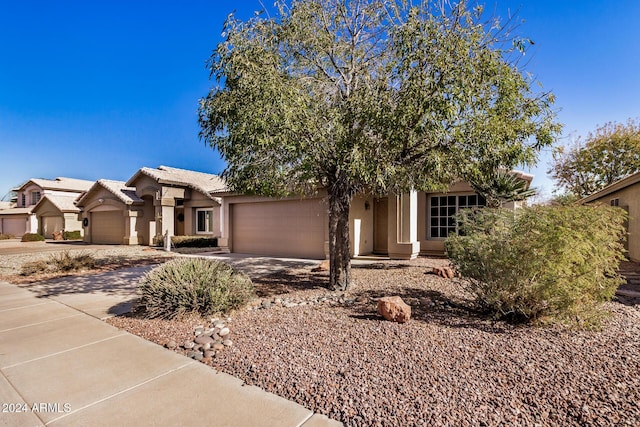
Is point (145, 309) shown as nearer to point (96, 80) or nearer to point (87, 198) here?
point (96, 80)

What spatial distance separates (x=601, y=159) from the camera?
83.3 ft

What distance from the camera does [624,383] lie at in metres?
3.29

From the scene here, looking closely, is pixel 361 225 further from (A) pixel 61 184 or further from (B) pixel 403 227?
(A) pixel 61 184

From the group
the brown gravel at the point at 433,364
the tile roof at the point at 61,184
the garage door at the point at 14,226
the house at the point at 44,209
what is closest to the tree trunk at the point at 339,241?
the brown gravel at the point at 433,364

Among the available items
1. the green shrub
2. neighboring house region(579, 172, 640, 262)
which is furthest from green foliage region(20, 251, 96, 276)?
the green shrub

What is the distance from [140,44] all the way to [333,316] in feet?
45.7

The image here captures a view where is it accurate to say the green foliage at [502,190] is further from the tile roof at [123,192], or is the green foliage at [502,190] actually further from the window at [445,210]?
the tile roof at [123,192]

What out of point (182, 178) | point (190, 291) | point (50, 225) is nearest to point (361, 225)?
point (190, 291)

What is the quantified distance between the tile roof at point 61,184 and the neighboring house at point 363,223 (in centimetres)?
2676

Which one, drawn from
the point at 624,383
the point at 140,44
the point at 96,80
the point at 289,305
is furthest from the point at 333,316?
the point at 96,80

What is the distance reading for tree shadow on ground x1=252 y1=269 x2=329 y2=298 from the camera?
7.91 m

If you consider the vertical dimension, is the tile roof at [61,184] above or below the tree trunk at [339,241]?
above

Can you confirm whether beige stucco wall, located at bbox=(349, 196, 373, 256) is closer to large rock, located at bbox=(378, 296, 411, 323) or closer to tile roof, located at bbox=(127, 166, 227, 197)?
large rock, located at bbox=(378, 296, 411, 323)

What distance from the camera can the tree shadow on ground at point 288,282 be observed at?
791cm
